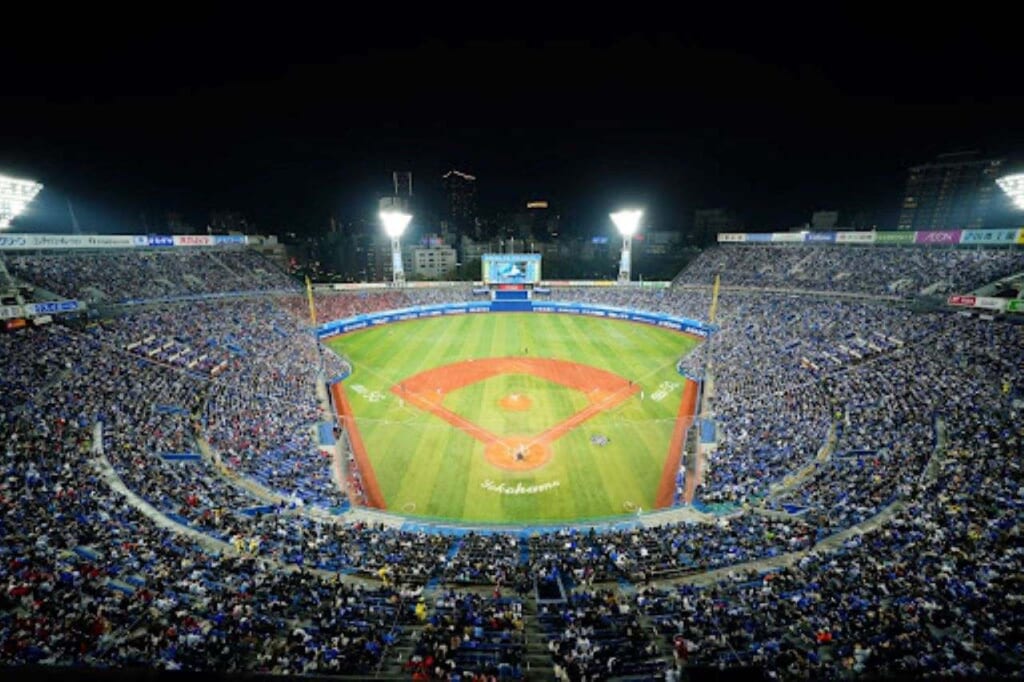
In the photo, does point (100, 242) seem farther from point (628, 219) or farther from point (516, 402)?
point (628, 219)

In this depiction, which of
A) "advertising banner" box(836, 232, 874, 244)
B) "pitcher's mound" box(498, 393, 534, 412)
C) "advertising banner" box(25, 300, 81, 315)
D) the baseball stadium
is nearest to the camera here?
the baseball stadium

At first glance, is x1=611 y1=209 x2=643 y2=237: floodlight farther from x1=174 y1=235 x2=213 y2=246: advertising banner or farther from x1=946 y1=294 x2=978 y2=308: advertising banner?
x1=174 y1=235 x2=213 y2=246: advertising banner

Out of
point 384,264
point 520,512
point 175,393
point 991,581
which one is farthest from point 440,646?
point 384,264

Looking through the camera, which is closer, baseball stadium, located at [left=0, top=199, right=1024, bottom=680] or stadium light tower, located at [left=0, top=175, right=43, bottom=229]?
baseball stadium, located at [left=0, top=199, right=1024, bottom=680]

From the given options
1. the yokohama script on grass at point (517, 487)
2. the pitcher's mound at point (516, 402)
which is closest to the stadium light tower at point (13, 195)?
the pitcher's mound at point (516, 402)

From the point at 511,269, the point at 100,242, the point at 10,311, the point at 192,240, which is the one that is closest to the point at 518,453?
the point at 10,311

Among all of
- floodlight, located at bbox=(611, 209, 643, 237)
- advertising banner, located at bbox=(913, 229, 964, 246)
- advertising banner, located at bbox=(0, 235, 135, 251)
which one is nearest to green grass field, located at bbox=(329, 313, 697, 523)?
floodlight, located at bbox=(611, 209, 643, 237)
